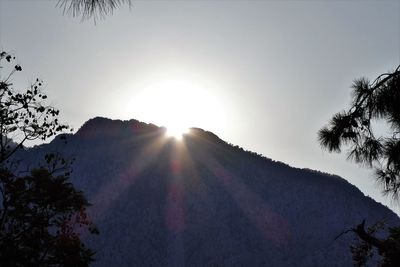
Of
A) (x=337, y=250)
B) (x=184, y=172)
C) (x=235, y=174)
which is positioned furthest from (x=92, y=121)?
(x=337, y=250)

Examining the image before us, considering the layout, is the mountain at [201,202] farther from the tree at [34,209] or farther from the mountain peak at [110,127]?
the tree at [34,209]

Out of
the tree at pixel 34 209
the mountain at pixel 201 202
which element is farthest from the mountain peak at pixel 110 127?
the tree at pixel 34 209

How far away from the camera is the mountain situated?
122188 millimetres

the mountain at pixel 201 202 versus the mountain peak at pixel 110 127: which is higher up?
the mountain peak at pixel 110 127

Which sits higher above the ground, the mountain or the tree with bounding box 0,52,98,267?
the mountain

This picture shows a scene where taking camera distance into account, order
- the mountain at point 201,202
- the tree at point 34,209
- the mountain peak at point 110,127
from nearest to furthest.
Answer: the tree at point 34,209, the mountain at point 201,202, the mountain peak at point 110,127

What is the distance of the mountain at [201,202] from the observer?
12219 cm

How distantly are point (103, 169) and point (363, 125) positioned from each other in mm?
138621

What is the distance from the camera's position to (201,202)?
138125mm

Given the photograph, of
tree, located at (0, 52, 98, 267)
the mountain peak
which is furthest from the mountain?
tree, located at (0, 52, 98, 267)

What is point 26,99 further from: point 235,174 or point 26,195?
point 235,174

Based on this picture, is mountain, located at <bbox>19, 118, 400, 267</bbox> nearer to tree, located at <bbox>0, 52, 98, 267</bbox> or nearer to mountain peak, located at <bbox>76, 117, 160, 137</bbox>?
mountain peak, located at <bbox>76, 117, 160, 137</bbox>

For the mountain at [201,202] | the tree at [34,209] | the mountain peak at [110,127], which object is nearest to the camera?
the tree at [34,209]

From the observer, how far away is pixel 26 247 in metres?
9.22
